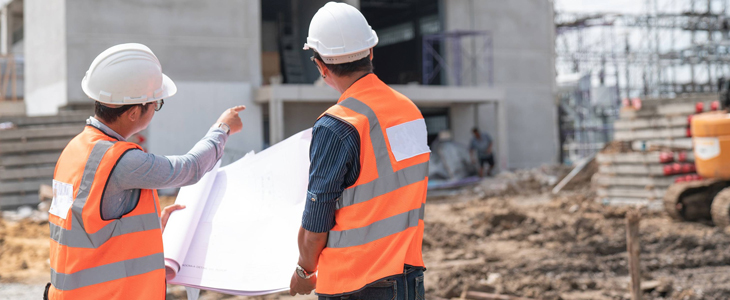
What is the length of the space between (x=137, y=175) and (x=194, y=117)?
1553 centimetres

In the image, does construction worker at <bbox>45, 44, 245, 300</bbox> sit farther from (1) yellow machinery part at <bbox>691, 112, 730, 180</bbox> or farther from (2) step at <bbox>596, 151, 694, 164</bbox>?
(2) step at <bbox>596, 151, 694, 164</bbox>

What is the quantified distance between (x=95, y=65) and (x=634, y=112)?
11808 millimetres

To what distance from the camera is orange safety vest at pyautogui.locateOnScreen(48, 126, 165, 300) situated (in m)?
2.04

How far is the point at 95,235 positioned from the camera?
2045 mm

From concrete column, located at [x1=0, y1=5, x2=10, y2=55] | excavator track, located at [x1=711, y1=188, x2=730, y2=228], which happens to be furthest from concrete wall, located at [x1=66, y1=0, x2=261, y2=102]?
excavator track, located at [x1=711, y1=188, x2=730, y2=228]

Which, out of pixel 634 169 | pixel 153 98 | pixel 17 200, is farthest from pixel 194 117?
pixel 153 98

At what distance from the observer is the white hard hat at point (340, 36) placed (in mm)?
2193

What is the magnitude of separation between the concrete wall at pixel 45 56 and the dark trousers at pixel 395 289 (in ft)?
52.7

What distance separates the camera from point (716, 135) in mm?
9359

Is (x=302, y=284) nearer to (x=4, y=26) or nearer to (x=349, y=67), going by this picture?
(x=349, y=67)

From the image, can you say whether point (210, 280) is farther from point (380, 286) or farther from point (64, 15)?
point (64, 15)

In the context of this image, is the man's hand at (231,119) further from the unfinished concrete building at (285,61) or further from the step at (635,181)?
the unfinished concrete building at (285,61)

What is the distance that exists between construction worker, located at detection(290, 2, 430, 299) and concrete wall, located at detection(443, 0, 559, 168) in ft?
62.8

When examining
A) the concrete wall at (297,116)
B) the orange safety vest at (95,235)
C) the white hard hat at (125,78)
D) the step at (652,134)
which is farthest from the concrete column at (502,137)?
the orange safety vest at (95,235)
